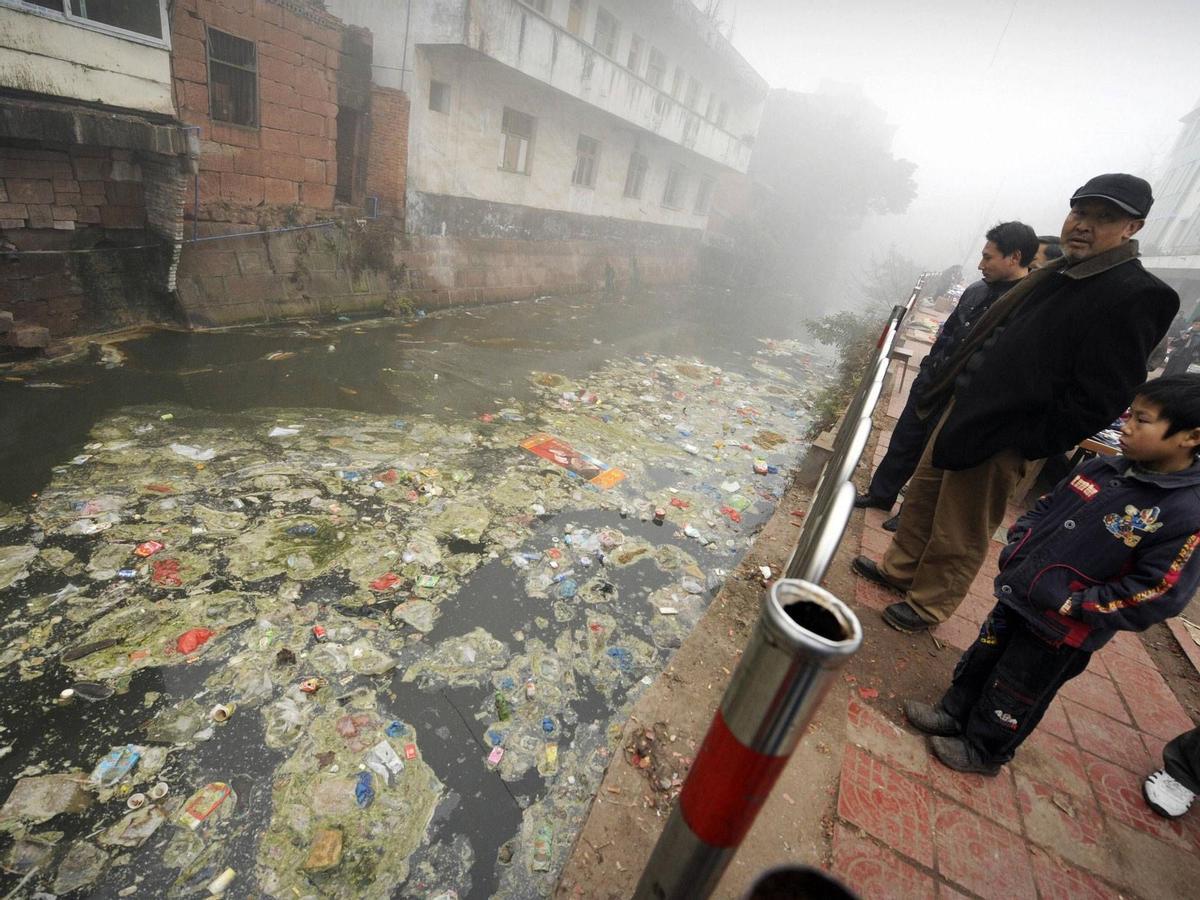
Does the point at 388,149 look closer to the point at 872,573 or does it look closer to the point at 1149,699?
the point at 872,573

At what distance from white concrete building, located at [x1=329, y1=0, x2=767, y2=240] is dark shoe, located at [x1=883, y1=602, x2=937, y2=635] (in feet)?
27.5

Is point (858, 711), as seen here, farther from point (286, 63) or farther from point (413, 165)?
point (413, 165)

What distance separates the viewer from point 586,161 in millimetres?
12391

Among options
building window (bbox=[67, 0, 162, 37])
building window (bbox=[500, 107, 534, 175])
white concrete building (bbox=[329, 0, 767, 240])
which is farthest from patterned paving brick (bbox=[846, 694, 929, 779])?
building window (bbox=[500, 107, 534, 175])

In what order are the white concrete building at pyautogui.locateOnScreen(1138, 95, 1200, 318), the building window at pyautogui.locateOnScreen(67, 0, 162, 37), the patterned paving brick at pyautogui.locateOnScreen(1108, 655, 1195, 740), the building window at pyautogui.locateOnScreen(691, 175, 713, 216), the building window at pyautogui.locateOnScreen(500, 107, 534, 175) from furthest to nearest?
the building window at pyautogui.locateOnScreen(691, 175, 713, 216) < the white concrete building at pyautogui.locateOnScreen(1138, 95, 1200, 318) < the building window at pyautogui.locateOnScreen(500, 107, 534, 175) < the building window at pyautogui.locateOnScreen(67, 0, 162, 37) < the patterned paving brick at pyautogui.locateOnScreen(1108, 655, 1195, 740)

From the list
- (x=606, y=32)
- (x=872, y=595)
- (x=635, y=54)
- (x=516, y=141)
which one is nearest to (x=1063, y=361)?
(x=872, y=595)

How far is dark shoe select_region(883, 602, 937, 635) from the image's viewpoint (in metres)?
2.39

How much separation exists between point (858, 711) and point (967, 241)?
2291 inches

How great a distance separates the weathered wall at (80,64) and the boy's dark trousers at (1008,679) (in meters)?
7.34

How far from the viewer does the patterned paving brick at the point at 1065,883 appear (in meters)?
1.53

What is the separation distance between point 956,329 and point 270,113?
7395mm

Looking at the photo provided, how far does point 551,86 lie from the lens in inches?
373

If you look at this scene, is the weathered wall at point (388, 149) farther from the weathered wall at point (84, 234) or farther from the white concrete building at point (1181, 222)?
the white concrete building at point (1181, 222)

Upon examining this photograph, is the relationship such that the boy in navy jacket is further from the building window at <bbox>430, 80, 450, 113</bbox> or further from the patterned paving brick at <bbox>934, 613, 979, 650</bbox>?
the building window at <bbox>430, 80, 450, 113</bbox>
